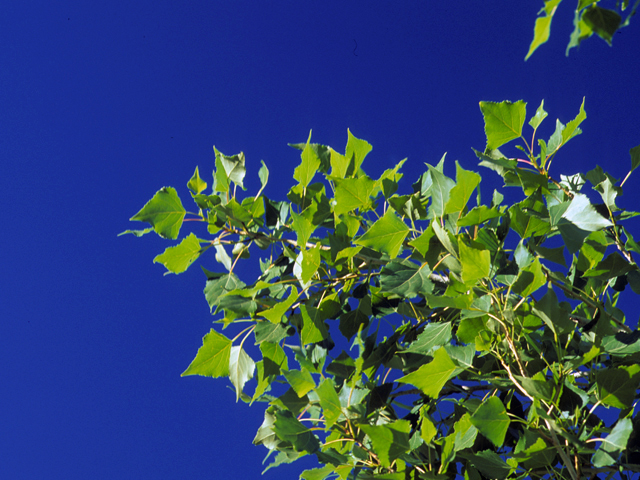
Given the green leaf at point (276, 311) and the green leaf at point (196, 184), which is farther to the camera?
the green leaf at point (196, 184)

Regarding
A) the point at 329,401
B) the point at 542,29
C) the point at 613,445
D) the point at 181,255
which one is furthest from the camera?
the point at 181,255

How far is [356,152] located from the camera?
0.87m

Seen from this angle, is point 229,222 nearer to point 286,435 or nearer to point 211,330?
point 211,330

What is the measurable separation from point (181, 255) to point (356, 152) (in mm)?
323

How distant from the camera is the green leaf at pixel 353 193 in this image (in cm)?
77

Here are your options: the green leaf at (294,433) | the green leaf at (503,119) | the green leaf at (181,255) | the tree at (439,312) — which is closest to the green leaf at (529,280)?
the tree at (439,312)

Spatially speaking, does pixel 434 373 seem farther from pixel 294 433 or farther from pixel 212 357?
pixel 212 357

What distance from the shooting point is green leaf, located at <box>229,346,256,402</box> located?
0.79 meters

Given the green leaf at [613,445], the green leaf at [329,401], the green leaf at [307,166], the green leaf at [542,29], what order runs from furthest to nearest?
the green leaf at [307,166] → the green leaf at [329,401] → the green leaf at [613,445] → the green leaf at [542,29]

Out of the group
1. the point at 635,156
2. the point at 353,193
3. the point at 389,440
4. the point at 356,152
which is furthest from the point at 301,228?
the point at 635,156

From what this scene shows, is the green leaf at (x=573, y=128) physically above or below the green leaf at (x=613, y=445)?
above

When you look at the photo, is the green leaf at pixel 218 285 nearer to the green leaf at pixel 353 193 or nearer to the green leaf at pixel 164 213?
the green leaf at pixel 164 213

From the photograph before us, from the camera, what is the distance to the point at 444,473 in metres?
0.69

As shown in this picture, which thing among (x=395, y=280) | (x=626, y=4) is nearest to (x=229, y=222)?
(x=395, y=280)
